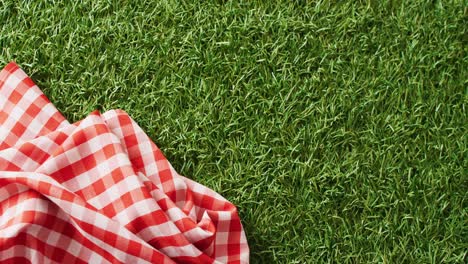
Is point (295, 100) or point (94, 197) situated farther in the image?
point (295, 100)

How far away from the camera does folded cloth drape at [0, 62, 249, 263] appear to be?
50.3 inches

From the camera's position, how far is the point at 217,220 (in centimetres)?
139

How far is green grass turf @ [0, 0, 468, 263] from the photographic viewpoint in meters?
1.48

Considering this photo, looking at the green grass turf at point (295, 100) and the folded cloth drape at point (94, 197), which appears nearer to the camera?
the folded cloth drape at point (94, 197)

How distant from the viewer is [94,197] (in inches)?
52.9

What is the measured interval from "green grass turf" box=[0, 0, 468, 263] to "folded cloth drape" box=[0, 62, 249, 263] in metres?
0.07

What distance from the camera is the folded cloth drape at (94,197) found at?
4.19 feet

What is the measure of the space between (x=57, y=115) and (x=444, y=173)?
98cm

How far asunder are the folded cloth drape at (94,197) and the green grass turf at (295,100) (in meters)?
0.07

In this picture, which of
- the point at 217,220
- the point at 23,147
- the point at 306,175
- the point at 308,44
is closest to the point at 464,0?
the point at 308,44

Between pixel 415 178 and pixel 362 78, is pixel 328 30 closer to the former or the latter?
pixel 362 78

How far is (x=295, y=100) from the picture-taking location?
60.8 inches

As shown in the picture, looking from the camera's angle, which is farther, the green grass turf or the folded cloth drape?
the green grass turf

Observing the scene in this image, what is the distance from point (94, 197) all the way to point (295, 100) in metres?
0.57
